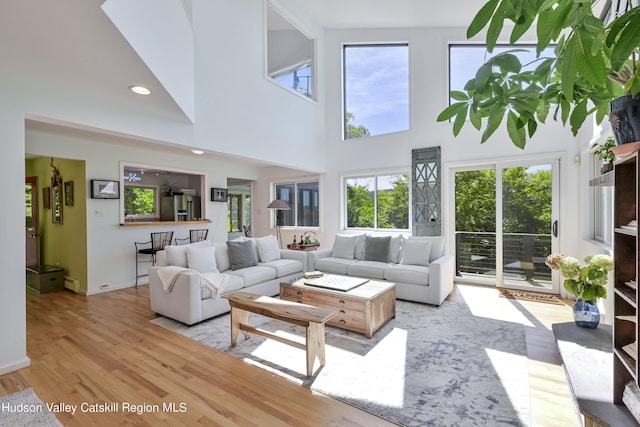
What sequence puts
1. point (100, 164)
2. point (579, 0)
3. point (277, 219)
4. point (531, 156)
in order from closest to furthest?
point (579, 0) → point (531, 156) → point (100, 164) → point (277, 219)

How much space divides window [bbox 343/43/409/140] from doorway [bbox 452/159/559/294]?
1.79m

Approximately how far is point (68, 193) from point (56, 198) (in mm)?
546

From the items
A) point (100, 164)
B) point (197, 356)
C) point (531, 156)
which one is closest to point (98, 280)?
point (100, 164)

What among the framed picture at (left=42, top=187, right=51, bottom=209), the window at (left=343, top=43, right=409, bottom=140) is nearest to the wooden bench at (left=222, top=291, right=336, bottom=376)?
the window at (left=343, top=43, right=409, bottom=140)

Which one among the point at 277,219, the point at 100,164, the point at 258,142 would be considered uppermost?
the point at 258,142

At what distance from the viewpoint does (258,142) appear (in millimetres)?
5129

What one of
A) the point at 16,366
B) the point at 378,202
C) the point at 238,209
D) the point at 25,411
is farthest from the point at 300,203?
the point at 25,411

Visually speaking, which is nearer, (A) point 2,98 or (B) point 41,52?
(B) point 41,52

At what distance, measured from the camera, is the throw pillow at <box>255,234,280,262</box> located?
16.8 feet

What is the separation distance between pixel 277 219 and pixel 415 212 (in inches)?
146

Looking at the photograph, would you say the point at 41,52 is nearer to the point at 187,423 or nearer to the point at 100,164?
the point at 187,423

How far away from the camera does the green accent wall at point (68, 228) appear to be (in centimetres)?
506

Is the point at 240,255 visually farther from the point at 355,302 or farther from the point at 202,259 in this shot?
the point at 355,302

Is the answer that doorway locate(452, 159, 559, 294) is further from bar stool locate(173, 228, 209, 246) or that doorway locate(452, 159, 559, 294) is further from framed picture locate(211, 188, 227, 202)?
bar stool locate(173, 228, 209, 246)
